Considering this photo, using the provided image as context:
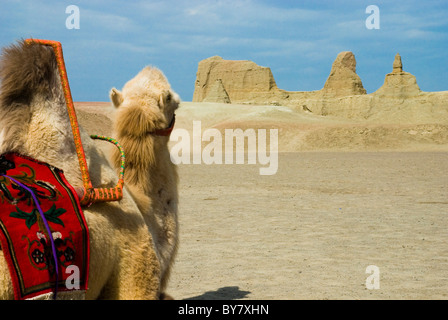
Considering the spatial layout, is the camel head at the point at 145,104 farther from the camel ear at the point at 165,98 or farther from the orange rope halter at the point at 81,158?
the orange rope halter at the point at 81,158

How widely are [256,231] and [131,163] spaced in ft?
21.5

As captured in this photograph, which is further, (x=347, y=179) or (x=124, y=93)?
(x=347, y=179)

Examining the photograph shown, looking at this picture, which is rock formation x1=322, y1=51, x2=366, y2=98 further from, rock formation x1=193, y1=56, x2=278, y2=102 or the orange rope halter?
the orange rope halter

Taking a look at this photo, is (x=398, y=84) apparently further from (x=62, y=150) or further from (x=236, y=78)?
(x=62, y=150)

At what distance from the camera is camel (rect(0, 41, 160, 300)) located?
8.55ft

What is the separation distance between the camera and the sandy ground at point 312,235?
20.1 ft

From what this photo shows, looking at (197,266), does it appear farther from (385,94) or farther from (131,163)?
(385,94)

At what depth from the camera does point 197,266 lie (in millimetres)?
7145

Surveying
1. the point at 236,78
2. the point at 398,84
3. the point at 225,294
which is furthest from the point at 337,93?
the point at 225,294

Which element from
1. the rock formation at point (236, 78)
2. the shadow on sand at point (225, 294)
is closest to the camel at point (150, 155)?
the shadow on sand at point (225, 294)

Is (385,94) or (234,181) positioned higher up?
(385,94)

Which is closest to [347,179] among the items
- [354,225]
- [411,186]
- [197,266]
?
[411,186]

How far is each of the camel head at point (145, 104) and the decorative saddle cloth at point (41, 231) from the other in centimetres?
79

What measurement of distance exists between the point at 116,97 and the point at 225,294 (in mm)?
3070
